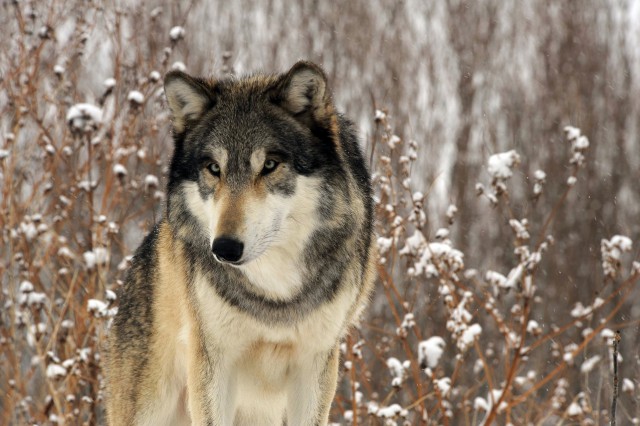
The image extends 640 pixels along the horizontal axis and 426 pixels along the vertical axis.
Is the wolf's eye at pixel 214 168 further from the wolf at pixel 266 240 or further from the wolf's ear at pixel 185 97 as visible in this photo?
the wolf's ear at pixel 185 97

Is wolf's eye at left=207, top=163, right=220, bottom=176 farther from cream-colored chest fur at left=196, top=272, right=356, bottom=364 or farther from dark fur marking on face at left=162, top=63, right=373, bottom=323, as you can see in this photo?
cream-colored chest fur at left=196, top=272, right=356, bottom=364

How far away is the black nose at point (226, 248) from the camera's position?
9.47ft

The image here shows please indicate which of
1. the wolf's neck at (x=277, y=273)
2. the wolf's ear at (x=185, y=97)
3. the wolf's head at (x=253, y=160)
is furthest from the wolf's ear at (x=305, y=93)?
the wolf's neck at (x=277, y=273)

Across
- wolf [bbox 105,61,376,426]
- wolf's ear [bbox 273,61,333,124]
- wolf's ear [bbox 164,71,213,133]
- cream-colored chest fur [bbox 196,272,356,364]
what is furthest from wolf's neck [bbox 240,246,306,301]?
wolf's ear [bbox 164,71,213,133]

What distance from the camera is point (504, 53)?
798 inches

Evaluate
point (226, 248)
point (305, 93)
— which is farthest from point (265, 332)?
point (305, 93)

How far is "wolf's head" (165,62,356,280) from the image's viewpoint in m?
3.08

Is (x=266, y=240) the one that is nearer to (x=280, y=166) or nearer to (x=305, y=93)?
(x=280, y=166)

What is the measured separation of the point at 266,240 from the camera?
3107mm

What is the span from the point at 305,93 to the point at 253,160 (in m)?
0.44

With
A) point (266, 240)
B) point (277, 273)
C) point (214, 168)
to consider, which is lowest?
point (277, 273)

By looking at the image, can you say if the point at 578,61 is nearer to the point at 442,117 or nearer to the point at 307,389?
the point at 442,117

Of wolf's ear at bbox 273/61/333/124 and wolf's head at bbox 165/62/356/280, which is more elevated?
wolf's ear at bbox 273/61/333/124

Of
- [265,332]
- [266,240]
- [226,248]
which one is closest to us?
[226,248]
